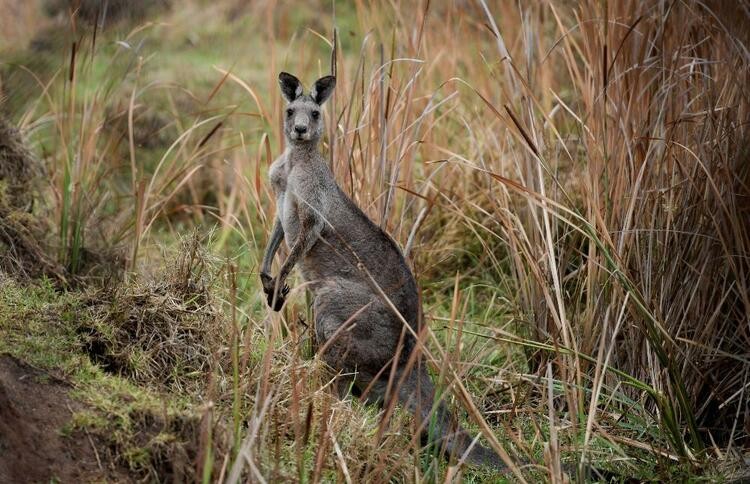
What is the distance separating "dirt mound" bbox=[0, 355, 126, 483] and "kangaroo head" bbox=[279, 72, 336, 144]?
164 centimetres

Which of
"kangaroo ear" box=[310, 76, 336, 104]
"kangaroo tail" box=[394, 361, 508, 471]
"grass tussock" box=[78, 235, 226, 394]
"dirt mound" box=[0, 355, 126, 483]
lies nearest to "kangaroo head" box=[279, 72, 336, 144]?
"kangaroo ear" box=[310, 76, 336, 104]

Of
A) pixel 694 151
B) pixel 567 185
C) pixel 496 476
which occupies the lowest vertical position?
pixel 496 476

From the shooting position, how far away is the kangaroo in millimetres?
4262

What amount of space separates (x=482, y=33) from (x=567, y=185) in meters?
2.82

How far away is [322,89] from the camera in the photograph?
4539mm

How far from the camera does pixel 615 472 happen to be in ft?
12.8

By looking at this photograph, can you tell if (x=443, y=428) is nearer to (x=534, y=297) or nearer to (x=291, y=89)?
(x=534, y=297)

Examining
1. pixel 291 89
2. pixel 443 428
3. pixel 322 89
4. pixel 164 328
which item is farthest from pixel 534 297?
pixel 164 328

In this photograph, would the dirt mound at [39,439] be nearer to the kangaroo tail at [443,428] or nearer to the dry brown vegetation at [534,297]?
the dry brown vegetation at [534,297]

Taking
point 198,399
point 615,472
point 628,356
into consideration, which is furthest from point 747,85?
point 198,399

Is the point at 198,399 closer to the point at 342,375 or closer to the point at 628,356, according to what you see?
the point at 342,375

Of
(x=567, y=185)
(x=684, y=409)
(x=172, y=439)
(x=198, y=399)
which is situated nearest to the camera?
(x=172, y=439)

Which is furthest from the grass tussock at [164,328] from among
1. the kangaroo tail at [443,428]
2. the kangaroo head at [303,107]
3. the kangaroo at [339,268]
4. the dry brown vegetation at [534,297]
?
the kangaroo tail at [443,428]

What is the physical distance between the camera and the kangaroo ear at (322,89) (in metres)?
4.50
